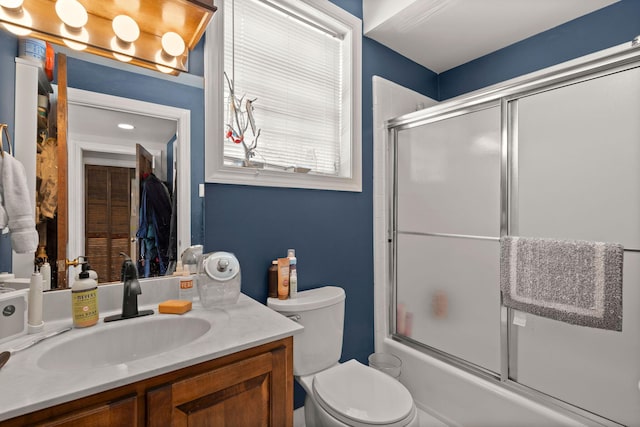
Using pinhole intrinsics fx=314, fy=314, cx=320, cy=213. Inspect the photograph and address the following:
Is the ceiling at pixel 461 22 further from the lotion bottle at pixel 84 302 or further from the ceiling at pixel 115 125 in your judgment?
the lotion bottle at pixel 84 302

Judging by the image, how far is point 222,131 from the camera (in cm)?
141

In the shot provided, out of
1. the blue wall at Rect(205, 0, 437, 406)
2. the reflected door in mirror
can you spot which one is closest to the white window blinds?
the blue wall at Rect(205, 0, 437, 406)

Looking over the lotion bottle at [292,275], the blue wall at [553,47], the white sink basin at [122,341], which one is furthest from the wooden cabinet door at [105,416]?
the blue wall at [553,47]

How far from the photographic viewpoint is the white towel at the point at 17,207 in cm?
92

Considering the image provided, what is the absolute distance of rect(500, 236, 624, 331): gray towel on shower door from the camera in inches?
45.9

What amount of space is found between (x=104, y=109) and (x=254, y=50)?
0.82 metres

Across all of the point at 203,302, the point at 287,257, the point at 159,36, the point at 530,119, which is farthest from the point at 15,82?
the point at 530,119

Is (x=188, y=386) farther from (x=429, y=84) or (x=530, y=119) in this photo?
(x=429, y=84)

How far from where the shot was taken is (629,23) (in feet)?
5.29

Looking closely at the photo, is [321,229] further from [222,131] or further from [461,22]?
[461,22]

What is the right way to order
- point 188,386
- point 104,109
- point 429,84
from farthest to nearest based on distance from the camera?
1. point 429,84
2. point 104,109
3. point 188,386

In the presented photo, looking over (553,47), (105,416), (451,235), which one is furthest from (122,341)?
(553,47)

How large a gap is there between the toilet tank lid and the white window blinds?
697 mm

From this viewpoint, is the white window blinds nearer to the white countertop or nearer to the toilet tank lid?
the toilet tank lid
